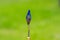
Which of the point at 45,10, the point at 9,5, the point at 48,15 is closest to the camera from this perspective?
the point at 48,15

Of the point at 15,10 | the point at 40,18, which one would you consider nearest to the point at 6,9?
the point at 15,10

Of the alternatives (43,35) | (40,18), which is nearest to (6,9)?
(40,18)

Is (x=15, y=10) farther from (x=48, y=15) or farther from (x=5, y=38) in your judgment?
(x=5, y=38)

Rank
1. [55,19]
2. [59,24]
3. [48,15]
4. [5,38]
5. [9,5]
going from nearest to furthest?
1. [5,38]
2. [59,24]
3. [55,19]
4. [48,15]
5. [9,5]

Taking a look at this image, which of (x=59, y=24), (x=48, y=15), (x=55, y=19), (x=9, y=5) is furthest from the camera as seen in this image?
(x=9, y=5)

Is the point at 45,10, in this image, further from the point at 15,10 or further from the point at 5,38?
the point at 5,38

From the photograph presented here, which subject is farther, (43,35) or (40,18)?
(40,18)
